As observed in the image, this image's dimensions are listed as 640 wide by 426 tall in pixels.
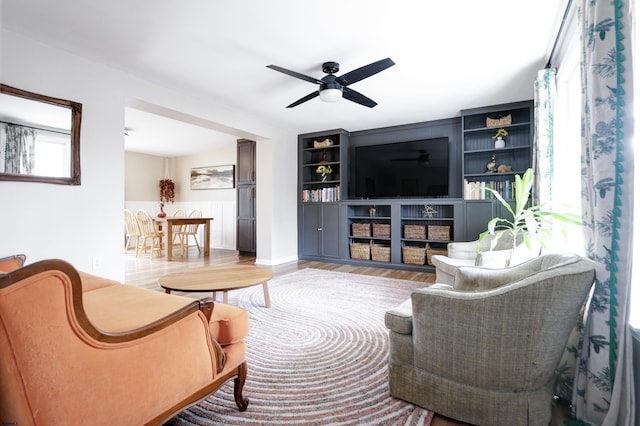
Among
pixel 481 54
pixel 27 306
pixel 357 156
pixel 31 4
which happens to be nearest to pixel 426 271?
pixel 357 156

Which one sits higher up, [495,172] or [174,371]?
[495,172]

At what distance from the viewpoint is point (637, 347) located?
1129 millimetres

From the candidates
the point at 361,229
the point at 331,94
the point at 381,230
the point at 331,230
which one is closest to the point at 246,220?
the point at 331,230

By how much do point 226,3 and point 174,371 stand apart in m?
2.22

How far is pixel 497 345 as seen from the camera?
1.26m

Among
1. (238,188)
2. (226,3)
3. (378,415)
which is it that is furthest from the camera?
(238,188)

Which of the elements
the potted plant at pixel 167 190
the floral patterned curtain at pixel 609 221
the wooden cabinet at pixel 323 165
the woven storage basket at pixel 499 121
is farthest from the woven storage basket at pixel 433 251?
the potted plant at pixel 167 190

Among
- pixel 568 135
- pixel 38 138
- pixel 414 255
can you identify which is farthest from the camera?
pixel 414 255

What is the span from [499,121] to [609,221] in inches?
136

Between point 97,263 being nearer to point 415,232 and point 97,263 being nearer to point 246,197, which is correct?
point 246,197

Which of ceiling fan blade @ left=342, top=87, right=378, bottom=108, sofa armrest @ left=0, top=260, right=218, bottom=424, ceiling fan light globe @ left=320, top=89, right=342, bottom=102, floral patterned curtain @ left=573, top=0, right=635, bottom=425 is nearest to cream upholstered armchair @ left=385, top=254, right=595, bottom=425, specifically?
floral patterned curtain @ left=573, top=0, right=635, bottom=425

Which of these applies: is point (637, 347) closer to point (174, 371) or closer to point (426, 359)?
point (426, 359)

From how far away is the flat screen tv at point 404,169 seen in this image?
15.2ft

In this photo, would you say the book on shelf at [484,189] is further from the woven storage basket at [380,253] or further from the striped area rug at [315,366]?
the striped area rug at [315,366]
